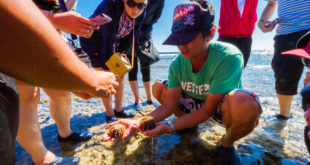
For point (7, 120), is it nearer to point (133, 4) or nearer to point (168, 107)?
point (168, 107)

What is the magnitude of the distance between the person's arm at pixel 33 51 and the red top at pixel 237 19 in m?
2.79

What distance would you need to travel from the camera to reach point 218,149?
1.81 meters

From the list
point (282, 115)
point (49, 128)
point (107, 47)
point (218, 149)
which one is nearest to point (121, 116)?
point (49, 128)

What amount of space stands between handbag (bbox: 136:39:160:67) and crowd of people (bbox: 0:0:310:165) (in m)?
0.03

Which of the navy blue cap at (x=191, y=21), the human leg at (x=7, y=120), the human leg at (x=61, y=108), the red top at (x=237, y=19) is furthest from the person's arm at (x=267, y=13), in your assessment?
the human leg at (x=7, y=120)

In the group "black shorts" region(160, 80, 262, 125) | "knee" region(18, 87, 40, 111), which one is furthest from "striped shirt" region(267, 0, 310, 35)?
"knee" region(18, 87, 40, 111)

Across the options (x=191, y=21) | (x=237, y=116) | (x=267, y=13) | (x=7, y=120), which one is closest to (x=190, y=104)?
(x=237, y=116)

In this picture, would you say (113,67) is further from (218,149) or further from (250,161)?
(250,161)

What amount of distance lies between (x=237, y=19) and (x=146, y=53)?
1751 mm

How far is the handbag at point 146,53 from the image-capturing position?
10.1 feet

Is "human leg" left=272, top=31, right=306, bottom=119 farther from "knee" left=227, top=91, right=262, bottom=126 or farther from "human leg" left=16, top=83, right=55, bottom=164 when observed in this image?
"human leg" left=16, top=83, right=55, bottom=164

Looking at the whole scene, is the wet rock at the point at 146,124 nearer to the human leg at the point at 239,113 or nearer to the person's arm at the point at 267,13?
the human leg at the point at 239,113

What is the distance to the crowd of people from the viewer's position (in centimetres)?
61

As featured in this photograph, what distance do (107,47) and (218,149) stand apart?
78.1 inches
